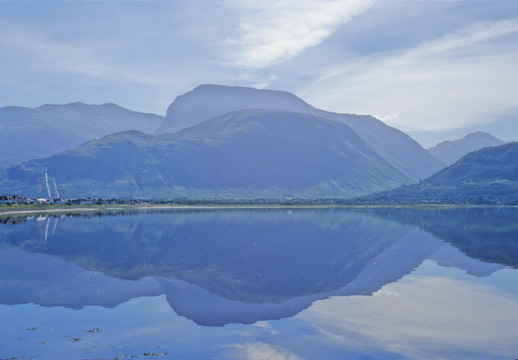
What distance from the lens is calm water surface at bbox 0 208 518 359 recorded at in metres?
24.4

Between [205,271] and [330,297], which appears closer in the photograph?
[330,297]

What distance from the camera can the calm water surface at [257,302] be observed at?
24.4 m

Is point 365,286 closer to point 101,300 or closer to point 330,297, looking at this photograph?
point 330,297

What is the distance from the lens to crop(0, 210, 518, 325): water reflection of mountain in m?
34.6

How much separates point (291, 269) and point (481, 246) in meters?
35.7

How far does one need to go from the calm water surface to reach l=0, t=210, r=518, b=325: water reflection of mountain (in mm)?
154

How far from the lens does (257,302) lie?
34.0 meters

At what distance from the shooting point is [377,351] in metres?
23.8

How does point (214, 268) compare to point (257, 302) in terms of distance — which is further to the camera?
point (214, 268)

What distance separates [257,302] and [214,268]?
547 inches

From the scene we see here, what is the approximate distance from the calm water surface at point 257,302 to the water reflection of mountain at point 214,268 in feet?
0.50

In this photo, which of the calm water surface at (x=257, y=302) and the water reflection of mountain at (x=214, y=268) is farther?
the water reflection of mountain at (x=214, y=268)

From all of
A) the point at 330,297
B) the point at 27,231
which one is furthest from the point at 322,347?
the point at 27,231

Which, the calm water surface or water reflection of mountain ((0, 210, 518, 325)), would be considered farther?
water reflection of mountain ((0, 210, 518, 325))
